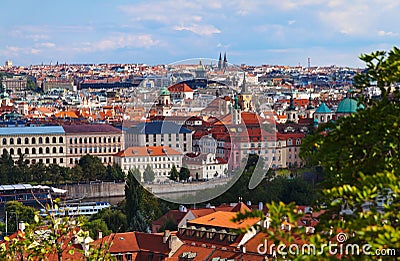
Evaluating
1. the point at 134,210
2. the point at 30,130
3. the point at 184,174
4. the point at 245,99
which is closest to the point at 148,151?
the point at 184,174

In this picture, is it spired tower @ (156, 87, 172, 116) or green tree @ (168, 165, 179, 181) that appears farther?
spired tower @ (156, 87, 172, 116)

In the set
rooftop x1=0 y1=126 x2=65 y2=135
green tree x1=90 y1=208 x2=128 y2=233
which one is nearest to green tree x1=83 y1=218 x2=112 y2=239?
green tree x1=90 y1=208 x2=128 y2=233

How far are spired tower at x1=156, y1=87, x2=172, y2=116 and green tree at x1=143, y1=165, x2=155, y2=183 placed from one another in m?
18.2

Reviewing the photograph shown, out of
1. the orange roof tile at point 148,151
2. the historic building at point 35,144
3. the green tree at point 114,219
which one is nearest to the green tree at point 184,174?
the orange roof tile at point 148,151

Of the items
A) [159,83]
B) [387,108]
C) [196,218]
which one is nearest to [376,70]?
[387,108]

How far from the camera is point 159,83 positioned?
7812cm

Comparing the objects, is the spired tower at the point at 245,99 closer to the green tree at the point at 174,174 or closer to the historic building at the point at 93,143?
the historic building at the point at 93,143

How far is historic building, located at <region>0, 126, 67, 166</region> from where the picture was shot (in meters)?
46.2

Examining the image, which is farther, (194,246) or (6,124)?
(6,124)

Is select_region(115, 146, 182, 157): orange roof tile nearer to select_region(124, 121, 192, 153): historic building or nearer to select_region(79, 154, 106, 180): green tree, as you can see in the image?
select_region(124, 121, 192, 153): historic building

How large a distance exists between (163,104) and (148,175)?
75.9 feet

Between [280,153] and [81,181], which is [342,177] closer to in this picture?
[81,181]

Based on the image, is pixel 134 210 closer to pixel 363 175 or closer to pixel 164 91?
pixel 363 175

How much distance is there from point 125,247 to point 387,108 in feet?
45.7
